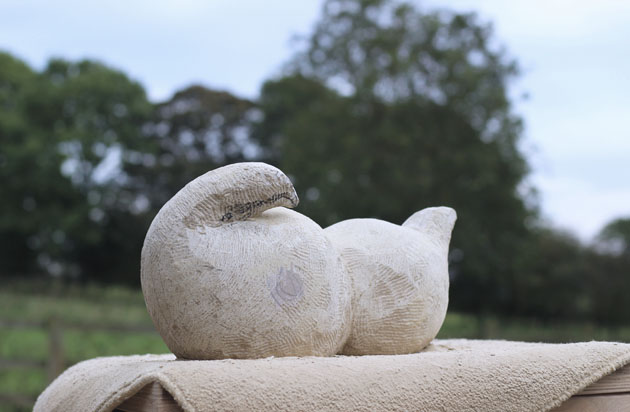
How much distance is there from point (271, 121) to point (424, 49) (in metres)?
5.44

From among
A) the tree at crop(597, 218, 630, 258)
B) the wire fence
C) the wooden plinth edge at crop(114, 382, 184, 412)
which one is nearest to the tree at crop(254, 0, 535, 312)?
the tree at crop(597, 218, 630, 258)

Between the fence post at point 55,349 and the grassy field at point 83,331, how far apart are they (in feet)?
0.11

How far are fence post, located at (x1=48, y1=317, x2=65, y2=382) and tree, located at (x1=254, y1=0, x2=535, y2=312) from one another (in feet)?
19.8

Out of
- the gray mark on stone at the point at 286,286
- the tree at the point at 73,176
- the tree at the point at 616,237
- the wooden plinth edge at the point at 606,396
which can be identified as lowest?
the wooden plinth edge at the point at 606,396

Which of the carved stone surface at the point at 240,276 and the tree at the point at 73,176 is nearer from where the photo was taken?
the carved stone surface at the point at 240,276

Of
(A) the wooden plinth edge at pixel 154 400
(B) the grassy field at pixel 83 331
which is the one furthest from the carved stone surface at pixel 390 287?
(B) the grassy field at pixel 83 331

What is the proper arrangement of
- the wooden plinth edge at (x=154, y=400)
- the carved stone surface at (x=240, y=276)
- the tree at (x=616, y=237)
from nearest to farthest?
the wooden plinth edge at (x=154, y=400)
the carved stone surface at (x=240, y=276)
the tree at (x=616, y=237)

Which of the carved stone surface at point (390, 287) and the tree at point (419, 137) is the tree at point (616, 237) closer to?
the tree at point (419, 137)

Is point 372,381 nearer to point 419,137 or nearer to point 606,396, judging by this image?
point 606,396

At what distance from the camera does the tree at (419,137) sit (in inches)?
495

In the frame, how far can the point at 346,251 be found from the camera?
105 inches

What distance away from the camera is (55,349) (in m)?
6.36

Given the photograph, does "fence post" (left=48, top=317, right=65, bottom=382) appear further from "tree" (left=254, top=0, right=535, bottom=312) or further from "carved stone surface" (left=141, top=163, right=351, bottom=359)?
"tree" (left=254, top=0, right=535, bottom=312)

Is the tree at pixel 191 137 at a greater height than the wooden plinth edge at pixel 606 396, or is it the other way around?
the tree at pixel 191 137
